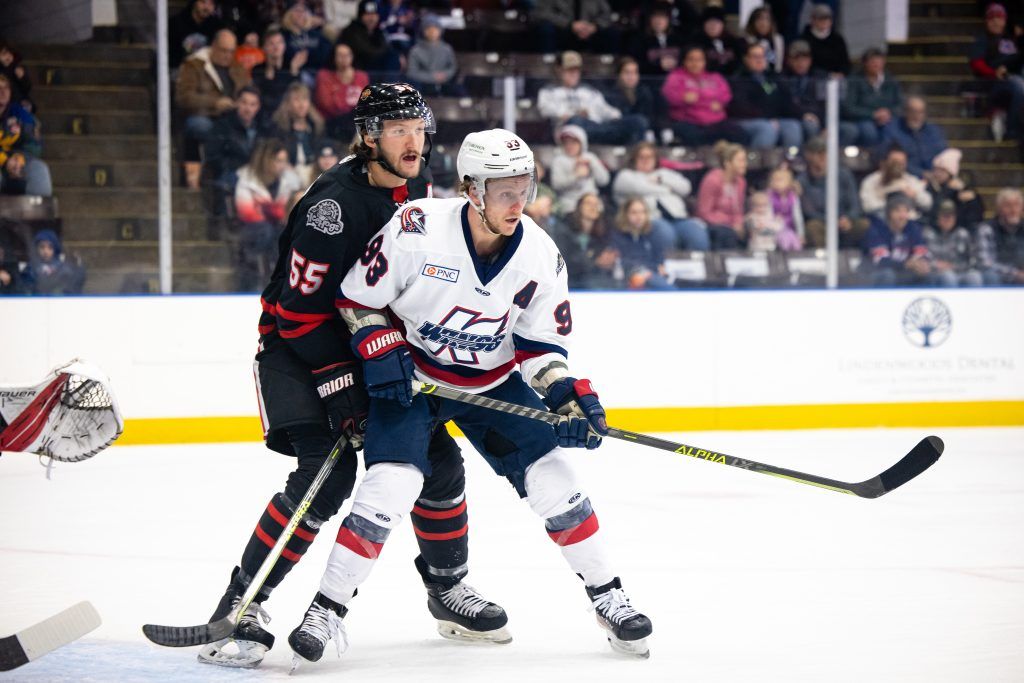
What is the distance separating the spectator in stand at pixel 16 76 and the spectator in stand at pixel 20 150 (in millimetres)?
18

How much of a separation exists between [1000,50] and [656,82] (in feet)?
8.13

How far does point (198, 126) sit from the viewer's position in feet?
21.4

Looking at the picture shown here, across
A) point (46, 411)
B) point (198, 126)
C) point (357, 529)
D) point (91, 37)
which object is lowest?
point (357, 529)

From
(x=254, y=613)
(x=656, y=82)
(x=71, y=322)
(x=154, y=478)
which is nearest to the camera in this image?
(x=254, y=613)

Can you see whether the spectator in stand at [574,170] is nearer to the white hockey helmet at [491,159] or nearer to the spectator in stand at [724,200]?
the spectator in stand at [724,200]

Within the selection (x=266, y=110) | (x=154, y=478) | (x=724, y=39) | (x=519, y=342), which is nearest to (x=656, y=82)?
(x=724, y=39)

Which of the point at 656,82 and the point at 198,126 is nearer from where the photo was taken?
the point at 198,126

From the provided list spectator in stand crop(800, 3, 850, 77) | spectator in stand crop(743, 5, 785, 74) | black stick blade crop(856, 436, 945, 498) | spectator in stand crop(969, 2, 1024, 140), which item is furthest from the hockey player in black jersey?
spectator in stand crop(800, 3, 850, 77)

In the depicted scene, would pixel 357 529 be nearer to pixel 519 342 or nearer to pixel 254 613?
pixel 254 613

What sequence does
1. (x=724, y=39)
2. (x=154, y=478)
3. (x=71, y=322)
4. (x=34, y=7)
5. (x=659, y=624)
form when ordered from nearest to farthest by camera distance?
1. (x=659, y=624)
2. (x=154, y=478)
3. (x=71, y=322)
4. (x=34, y=7)
5. (x=724, y=39)

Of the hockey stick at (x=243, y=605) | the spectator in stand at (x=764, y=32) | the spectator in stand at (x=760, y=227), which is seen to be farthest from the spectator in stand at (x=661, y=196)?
the hockey stick at (x=243, y=605)

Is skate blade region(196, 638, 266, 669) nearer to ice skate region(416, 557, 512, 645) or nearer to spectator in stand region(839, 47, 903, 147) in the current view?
ice skate region(416, 557, 512, 645)

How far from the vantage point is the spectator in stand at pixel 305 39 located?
23.5 feet

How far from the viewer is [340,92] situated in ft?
22.3
